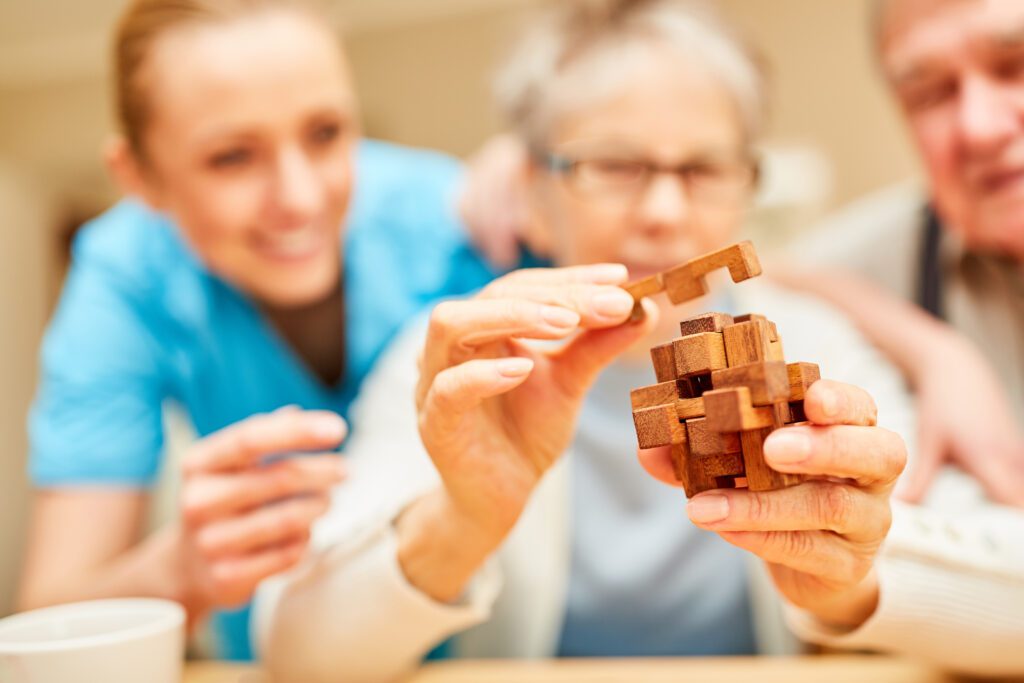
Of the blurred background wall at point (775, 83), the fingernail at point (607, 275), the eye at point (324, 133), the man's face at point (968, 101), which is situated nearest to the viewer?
the fingernail at point (607, 275)

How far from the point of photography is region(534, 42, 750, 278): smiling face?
942 mm

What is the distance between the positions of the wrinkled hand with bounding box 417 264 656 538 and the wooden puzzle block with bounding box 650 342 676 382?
4cm

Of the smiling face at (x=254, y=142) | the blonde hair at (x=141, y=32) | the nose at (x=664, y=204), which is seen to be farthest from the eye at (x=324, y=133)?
the nose at (x=664, y=204)

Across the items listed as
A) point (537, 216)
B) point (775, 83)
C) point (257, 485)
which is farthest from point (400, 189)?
point (775, 83)

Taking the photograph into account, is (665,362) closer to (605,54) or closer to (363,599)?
(363,599)

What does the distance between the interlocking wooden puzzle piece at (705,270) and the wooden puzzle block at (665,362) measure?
0.04 m

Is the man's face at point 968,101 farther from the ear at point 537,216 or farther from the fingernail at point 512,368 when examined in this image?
the fingernail at point 512,368

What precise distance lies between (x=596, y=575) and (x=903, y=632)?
428 millimetres

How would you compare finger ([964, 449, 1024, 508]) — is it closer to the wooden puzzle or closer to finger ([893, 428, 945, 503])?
finger ([893, 428, 945, 503])

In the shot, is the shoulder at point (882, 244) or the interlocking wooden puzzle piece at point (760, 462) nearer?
the interlocking wooden puzzle piece at point (760, 462)

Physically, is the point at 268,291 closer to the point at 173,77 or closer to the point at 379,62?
the point at 173,77

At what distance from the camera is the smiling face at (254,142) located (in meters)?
0.92

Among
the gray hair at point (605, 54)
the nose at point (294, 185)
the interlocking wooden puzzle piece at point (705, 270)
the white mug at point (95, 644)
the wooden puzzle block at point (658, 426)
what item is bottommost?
the white mug at point (95, 644)

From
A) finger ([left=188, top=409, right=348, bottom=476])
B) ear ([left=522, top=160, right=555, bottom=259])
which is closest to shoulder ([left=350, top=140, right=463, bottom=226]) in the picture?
ear ([left=522, top=160, right=555, bottom=259])
